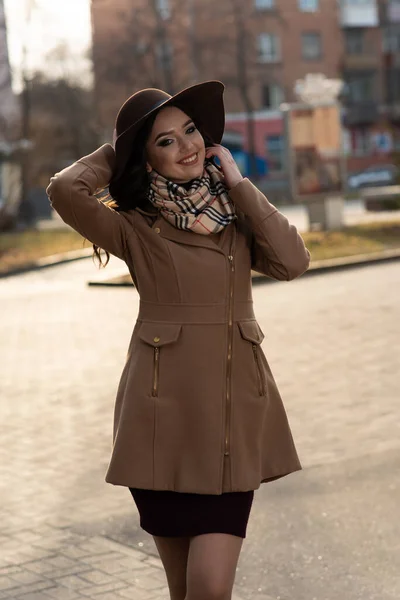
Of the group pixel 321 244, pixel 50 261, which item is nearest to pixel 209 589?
pixel 321 244

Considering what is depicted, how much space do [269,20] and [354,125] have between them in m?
8.00

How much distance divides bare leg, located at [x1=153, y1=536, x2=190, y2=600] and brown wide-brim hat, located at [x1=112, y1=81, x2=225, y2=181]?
1081 mm

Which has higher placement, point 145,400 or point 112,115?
point 145,400

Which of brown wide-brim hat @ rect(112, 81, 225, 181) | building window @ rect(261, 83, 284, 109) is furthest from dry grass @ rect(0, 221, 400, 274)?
building window @ rect(261, 83, 284, 109)

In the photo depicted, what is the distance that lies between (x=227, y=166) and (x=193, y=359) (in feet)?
1.95

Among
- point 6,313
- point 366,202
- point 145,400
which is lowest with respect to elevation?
point 366,202

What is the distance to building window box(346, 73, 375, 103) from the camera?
79.1 m

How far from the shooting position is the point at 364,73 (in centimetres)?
7944

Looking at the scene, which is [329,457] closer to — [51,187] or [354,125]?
[51,187]

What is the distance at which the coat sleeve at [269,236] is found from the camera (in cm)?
385

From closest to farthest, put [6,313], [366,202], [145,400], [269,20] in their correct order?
1. [145,400]
2. [6,313]
3. [366,202]
4. [269,20]

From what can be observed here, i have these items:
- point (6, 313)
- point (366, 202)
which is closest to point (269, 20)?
point (366, 202)

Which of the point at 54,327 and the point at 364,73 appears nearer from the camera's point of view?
the point at 54,327

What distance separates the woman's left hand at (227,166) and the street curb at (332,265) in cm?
1580
